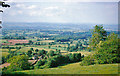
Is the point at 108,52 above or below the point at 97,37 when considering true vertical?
below

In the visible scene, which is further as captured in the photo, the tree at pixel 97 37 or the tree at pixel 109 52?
the tree at pixel 97 37

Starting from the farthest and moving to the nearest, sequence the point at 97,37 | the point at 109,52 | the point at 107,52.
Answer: the point at 97,37, the point at 107,52, the point at 109,52

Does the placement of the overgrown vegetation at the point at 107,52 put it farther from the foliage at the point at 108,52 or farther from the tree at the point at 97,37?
the tree at the point at 97,37

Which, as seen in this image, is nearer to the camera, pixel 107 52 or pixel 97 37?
pixel 107 52

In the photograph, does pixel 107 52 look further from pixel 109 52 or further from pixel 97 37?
pixel 97 37

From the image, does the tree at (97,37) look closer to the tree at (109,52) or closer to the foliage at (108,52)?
the foliage at (108,52)

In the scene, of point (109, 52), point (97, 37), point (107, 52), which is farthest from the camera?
point (97, 37)

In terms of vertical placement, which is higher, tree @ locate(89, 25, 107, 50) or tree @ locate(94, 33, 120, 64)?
tree @ locate(89, 25, 107, 50)

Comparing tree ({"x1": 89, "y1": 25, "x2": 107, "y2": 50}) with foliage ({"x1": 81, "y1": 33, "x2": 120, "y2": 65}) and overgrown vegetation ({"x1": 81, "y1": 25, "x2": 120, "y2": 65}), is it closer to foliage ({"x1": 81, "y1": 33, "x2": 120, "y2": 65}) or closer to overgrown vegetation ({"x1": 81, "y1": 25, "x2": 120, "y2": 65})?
A: overgrown vegetation ({"x1": 81, "y1": 25, "x2": 120, "y2": 65})

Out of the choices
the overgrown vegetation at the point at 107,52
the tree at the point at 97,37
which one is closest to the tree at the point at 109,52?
the overgrown vegetation at the point at 107,52

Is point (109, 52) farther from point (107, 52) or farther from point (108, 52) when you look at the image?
point (107, 52)

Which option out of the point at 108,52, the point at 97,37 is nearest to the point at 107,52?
the point at 108,52

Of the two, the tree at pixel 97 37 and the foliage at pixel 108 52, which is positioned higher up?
the tree at pixel 97 37

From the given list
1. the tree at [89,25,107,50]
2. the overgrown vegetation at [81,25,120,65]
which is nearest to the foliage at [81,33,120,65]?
the overgrown vegetation at [81,25,120,65]
